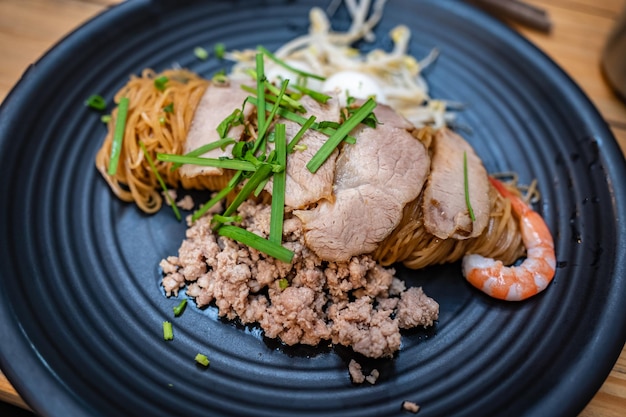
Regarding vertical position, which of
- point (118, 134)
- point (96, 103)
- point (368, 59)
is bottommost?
point (118, 134)

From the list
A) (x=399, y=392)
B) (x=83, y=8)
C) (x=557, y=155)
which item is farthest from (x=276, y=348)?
(x=83, y=8)

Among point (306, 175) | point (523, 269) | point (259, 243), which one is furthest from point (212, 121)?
point (523, 269)

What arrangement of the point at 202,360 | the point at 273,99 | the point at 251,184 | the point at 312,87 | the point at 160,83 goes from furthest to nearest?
the point at 312,87, the point at 160,83, the point at 273,99, the point at 251,184, the point at 202,360

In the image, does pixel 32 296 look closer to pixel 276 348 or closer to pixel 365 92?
pixel 276 348

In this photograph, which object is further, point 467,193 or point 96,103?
point 96,103

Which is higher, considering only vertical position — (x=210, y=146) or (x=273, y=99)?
(x=273, y=99)

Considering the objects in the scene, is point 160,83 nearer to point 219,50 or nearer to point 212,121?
point 212,121

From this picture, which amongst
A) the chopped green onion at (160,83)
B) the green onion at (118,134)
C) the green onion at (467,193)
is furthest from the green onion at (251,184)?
the green onion at (467,193)
